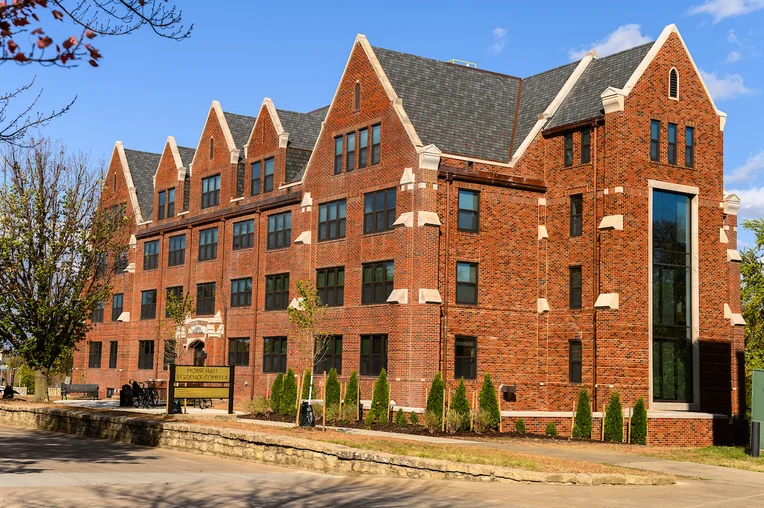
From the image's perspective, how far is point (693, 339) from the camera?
3622 cm

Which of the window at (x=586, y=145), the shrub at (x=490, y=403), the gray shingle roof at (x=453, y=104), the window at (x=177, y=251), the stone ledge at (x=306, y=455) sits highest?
the gray shingle roof at (x=453, y=104)

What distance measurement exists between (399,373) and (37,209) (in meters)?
17.5

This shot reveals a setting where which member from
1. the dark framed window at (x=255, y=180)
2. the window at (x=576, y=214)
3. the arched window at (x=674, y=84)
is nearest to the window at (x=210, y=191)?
the dark framed window at (x=255, y=180)

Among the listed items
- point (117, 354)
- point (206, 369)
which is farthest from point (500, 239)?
point (117, 354)

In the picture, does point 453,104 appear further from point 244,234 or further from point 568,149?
point 244,234

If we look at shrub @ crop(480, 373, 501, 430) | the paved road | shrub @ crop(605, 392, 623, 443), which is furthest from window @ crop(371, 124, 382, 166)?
the paved road

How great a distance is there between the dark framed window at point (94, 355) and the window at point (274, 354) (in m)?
19.4

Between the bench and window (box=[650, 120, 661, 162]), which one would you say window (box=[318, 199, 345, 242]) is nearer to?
window (box=[650, 120, 661, 162])

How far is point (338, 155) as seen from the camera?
40.7 metres

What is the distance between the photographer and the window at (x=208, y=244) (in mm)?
49125

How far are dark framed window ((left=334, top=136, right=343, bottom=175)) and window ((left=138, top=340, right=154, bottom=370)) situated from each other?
1876 cm

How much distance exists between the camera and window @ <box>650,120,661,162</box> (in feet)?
118

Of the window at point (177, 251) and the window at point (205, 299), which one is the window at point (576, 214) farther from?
the window at point (177, 251)

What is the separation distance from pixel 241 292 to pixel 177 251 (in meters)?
7.54
